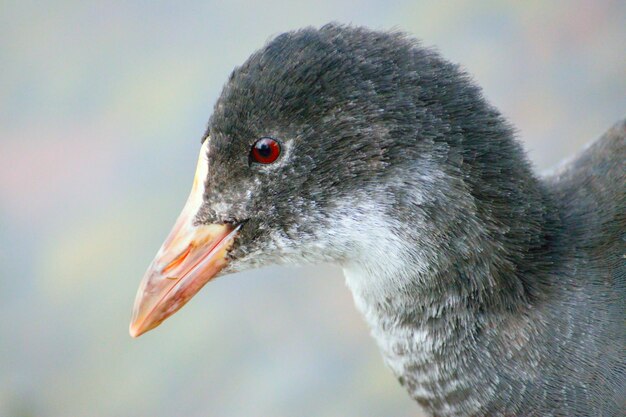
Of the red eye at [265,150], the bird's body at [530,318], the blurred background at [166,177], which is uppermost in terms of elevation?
the blurred background at [166,177]

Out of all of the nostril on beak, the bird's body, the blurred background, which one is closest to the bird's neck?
the bird's body

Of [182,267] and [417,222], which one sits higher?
[182,267]

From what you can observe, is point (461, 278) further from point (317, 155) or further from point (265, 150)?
point (265, 150)

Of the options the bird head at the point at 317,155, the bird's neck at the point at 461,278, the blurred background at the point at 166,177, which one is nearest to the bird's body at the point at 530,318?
the bird's neck at the point at 461,278

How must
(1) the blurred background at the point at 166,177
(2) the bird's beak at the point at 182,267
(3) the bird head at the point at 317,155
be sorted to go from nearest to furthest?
(3) the bird head at the point at 317,155 < (2) the bird's beak at the point at 182,267 < (1) the blurred background at the point at 166,177

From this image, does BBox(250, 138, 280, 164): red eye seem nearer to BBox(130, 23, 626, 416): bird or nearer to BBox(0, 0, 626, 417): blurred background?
BBox(130, 23, 626, 416): bird

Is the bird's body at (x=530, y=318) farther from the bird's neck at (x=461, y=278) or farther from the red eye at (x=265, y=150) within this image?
the red eye at (x=265, y=150)

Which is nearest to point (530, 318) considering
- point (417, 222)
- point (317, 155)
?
point (417, 222)
